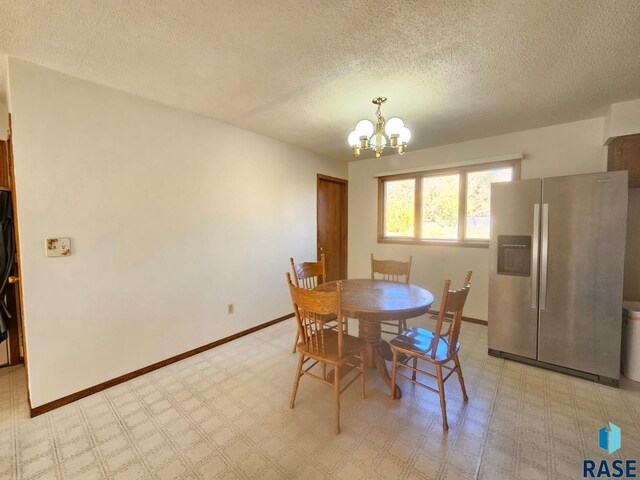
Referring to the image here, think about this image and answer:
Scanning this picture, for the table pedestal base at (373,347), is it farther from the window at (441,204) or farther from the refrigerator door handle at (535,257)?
the window at (441,204)

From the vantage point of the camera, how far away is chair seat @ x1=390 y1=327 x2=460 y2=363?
6.11ft

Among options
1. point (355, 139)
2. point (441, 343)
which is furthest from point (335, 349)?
point (355, 139)

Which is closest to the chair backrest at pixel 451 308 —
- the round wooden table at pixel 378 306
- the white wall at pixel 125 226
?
the round wooden table at pixel 378 306

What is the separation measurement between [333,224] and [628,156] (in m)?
3.55

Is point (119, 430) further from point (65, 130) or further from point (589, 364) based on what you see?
point (589, 364)

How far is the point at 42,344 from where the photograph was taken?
6.44 ft

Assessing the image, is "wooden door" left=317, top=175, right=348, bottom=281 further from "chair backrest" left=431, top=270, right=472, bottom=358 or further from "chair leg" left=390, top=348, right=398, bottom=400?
"chair backrest" left=431, top=270, right=472, bottom=358

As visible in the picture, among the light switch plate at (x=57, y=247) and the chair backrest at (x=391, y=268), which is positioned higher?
the light switch plate at (x=57, y=247)

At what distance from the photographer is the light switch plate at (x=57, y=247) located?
77.2 inches

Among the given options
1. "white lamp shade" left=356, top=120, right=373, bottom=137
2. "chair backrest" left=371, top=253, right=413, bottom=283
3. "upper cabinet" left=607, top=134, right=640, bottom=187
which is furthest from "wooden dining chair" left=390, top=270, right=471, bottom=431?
"upper cabinet" left=607, top=134, right=640, bottom=187

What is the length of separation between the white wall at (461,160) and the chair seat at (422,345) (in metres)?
1.83

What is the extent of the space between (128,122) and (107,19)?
994mm

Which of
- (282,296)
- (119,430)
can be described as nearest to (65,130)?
(119,430)

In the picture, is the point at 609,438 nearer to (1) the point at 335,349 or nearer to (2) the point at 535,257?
(2) the point at 535,257
